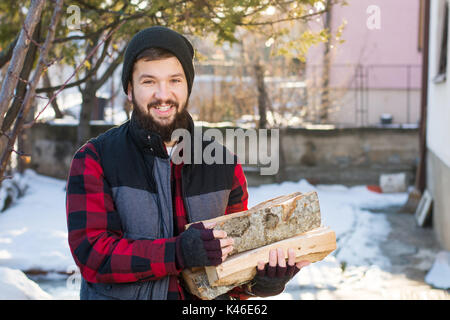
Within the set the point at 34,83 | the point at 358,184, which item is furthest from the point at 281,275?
the point at 358,184

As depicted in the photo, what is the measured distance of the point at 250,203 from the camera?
9.17m

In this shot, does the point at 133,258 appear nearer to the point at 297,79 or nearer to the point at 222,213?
the point at 222,213

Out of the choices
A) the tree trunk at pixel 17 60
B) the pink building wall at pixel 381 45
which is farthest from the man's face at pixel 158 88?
the pink building wall at pixel 381 45

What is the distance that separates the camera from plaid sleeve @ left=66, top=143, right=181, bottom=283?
171 centimetres

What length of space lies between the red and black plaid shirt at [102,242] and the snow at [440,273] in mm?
4125

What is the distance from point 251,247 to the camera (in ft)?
6.19

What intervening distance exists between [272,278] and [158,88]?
771 mm

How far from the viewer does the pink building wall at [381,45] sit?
13477 mm

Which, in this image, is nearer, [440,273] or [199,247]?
[199,247]

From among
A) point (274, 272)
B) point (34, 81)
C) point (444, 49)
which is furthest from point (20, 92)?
point (444, 49)

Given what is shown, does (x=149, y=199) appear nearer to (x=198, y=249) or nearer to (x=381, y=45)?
(x=198, y=249)

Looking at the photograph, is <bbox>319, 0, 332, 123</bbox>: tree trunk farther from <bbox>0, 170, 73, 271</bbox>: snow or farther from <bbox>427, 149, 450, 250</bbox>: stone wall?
<bbox>0, 170, 73, 271</bbox>: snow

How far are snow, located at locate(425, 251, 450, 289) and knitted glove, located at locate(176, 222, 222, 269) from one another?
4070 mm
